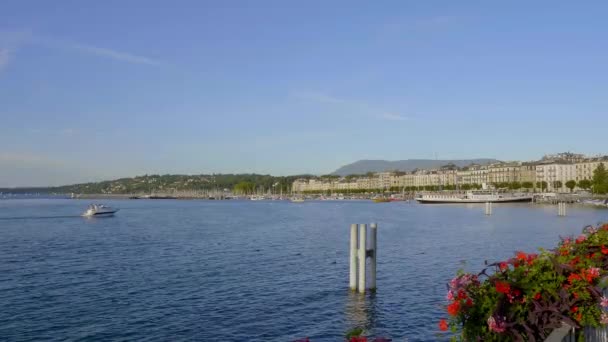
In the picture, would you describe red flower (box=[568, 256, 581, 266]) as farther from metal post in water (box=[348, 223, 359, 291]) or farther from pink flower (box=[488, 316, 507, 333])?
metal post in water (box=[348, 223, 359, 291])

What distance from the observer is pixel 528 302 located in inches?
260

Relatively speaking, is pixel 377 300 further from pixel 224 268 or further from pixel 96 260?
pixel 96 260

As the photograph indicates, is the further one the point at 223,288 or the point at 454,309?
the point at 223,288

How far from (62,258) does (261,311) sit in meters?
26.6

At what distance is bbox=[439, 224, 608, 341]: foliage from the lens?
6.50 m

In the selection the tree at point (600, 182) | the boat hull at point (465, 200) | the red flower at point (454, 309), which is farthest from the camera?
the boat hull at point (465, 200)

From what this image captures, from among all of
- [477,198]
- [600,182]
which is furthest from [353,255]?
[600,182]

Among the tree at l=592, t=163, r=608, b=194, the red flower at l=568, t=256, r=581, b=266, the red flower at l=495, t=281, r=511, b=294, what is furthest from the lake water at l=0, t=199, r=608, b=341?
the tree at l=592, t=163, r=608, b=194

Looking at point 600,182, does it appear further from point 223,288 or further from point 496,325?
point 496,325

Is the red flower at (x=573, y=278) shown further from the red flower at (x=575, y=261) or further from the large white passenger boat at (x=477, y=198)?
the large white passenger boat at (x=477, y=198)

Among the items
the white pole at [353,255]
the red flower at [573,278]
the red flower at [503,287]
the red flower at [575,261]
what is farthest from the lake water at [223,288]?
the red flower at [503,287]

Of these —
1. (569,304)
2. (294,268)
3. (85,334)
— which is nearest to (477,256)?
(294,268)

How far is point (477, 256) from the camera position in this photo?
44.7 m

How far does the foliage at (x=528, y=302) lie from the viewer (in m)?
6.50
